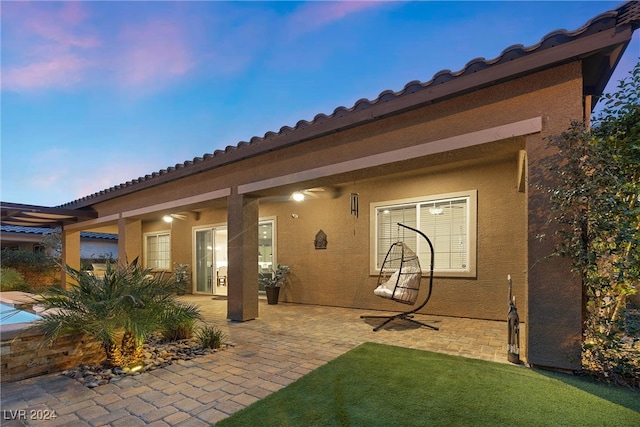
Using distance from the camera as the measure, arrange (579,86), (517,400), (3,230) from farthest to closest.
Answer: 1. (3,230)
2. (579,86)
3. (517,400)

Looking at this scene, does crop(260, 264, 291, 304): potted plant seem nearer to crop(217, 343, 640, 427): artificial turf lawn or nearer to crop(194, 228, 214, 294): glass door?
crop(194, 228, 214, 294): glass door

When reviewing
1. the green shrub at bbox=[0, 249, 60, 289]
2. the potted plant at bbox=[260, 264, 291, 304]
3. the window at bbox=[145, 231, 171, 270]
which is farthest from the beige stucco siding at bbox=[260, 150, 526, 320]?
the green shrub at bbox=[0, 249, 60, 289]

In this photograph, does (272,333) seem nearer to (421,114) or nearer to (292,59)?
(421,114)

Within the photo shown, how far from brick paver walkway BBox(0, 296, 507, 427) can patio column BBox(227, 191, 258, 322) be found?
41 centimetres

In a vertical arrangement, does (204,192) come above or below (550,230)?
above

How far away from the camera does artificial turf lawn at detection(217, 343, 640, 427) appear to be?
2.39 meters

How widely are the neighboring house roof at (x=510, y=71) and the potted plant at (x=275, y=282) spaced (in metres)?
4.04

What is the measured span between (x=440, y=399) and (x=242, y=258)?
4.35m

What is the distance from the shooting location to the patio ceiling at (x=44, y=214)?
9.54 metres

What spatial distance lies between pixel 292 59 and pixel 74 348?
10404 mm

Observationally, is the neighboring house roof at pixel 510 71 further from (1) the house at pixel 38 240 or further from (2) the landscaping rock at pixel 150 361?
(1) the house at pixel 38 240

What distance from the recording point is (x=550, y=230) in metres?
3.26

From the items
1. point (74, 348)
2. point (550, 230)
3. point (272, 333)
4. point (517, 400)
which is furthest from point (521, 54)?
point (74, 348)

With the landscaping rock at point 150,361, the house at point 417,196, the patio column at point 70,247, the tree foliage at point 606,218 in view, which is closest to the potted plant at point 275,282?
the house at point 417,196
